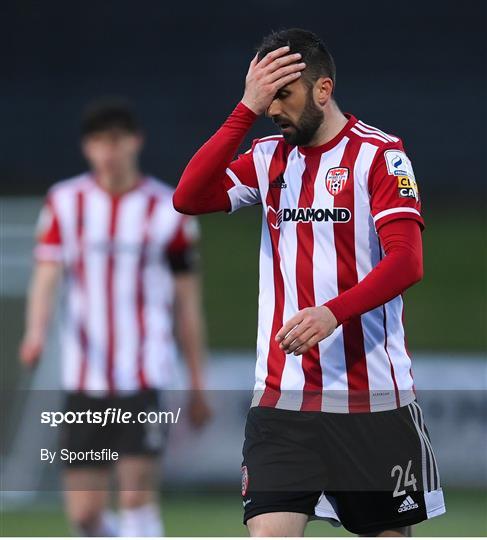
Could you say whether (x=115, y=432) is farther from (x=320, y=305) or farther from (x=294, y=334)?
(x=294, y=334)

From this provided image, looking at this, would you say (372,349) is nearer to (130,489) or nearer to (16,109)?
(130,489)

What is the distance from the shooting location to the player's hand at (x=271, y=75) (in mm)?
2961

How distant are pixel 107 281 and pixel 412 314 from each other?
13.2ft

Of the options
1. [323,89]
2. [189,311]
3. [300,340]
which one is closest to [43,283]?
[189,311]

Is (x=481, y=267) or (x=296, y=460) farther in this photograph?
(x=481, y=267)

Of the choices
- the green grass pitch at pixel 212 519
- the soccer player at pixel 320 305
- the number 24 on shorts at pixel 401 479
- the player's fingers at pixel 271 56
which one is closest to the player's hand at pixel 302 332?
the soccer player at pixel 320 305

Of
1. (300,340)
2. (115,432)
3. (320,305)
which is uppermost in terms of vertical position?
(320,305)

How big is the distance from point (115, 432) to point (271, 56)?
247 cm

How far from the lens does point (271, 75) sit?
296 cm

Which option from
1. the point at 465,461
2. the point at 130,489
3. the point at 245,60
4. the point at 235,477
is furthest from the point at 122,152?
the point at 245,60

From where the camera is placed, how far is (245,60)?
9047mm

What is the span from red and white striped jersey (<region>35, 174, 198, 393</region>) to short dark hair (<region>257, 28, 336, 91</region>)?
2.40m

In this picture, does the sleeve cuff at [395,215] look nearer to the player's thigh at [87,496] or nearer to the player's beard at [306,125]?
the player's beard at [306,125]

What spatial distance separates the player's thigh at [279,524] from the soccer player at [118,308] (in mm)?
2025
